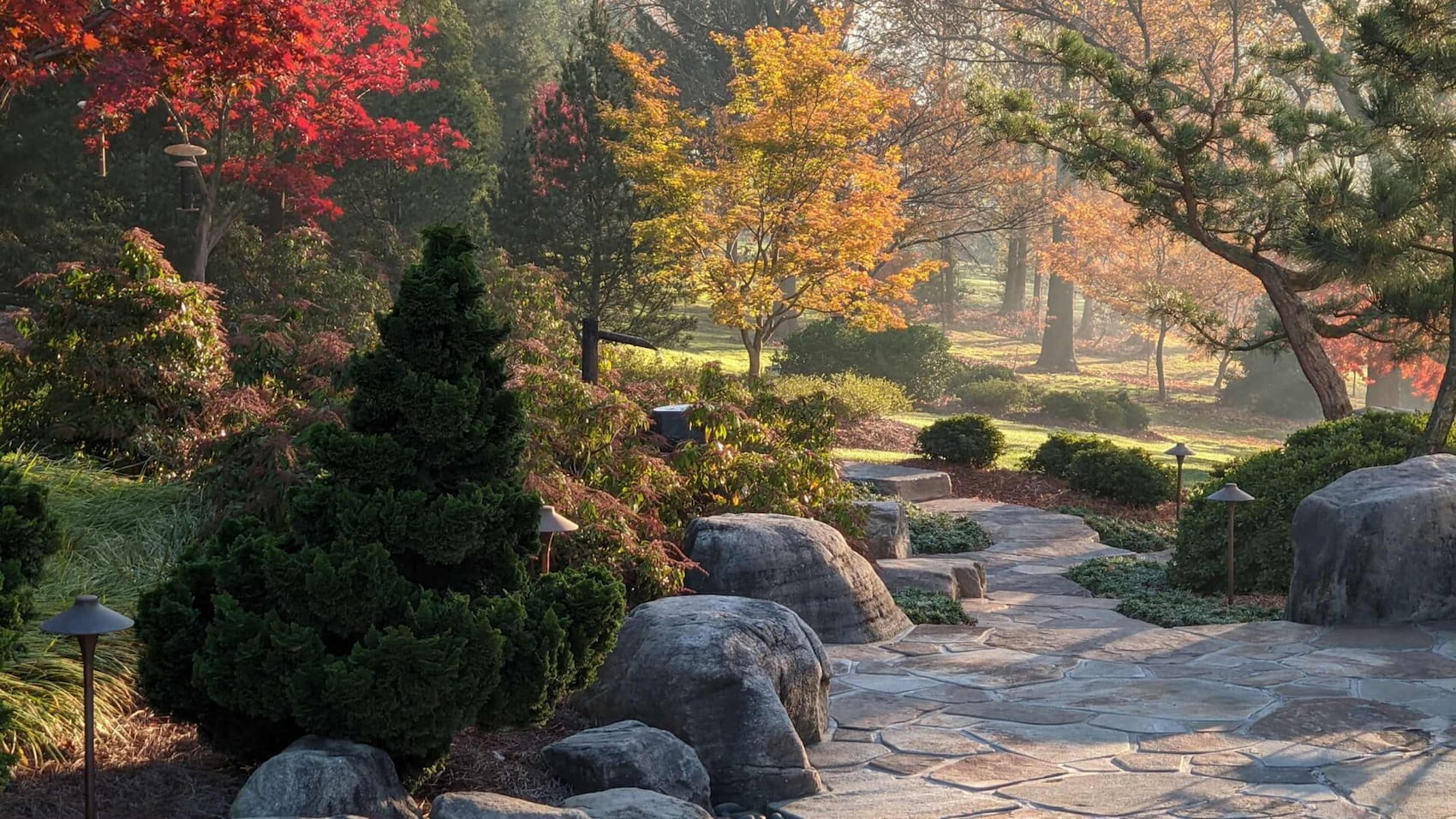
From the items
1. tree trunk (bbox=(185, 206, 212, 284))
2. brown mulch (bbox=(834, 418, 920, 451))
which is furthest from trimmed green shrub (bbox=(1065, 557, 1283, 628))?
tree trunk (bbox=(185, 206, 212, 284))

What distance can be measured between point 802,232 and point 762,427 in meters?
Answer: 11.7

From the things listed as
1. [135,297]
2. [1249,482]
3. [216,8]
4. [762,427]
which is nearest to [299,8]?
[216,8]

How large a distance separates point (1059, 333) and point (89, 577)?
122 feet

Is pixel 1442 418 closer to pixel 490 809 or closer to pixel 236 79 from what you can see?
pixel 490 809

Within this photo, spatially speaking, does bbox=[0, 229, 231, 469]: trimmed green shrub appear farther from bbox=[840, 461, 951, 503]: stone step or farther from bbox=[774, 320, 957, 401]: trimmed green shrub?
bbox=[774, 320, 957, 401]: trimmed green shrub

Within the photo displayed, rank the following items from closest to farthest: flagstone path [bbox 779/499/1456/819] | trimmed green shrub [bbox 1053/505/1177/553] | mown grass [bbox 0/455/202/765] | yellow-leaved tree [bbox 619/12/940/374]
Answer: mown grass [bbox 0/455/202/765] < flagstone path [bbox 779/499/1456/819] < trimmed green shrub [bbox 1053/505/1177/553] < yellow-leaved tree [bbox 619/12/940/374]

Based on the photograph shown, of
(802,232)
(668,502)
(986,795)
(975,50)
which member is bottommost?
(986,795)

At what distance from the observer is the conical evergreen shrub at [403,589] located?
181 inches

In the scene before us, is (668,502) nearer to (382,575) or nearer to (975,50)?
(382,575)

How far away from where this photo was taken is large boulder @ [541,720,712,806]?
5.25m

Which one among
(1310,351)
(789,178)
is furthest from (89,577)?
(789,178)

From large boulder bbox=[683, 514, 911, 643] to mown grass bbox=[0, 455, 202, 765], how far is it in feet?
9.65

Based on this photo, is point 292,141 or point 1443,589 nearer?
point 1443,589

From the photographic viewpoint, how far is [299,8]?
37.6 feet
